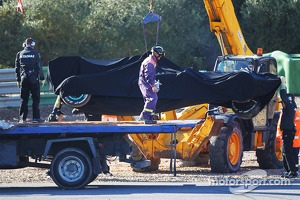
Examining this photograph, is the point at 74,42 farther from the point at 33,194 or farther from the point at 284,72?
the point at 33,194

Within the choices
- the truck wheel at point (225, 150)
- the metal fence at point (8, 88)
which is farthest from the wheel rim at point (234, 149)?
the metal fence at point (8, 88)

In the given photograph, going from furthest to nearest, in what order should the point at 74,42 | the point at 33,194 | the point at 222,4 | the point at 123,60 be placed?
1. the point at 74,42
2. the point at 222,4
3. the point at 123,60
4. the point at 33,194

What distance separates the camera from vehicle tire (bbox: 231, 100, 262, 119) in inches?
691

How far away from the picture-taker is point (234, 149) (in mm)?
18297

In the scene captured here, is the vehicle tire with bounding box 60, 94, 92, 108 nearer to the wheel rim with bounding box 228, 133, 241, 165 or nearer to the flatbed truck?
the flatbed truck

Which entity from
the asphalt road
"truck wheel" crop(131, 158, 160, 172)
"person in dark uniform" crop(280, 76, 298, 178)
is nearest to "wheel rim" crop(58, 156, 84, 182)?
the asphalt road

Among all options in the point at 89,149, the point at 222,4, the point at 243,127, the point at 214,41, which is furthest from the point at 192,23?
the point at 89,149

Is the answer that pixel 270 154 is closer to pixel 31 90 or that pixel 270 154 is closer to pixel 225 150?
pixel 225 150

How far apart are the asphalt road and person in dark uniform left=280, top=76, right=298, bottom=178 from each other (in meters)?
1.06

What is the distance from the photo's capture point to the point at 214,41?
106 ft

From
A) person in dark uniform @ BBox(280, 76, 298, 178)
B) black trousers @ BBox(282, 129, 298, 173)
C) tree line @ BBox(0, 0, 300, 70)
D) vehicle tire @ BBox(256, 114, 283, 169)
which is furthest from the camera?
tree line @ BBox(0, 0, 300, 70)

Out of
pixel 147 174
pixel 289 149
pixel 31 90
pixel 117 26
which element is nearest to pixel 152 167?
pixel 147 174

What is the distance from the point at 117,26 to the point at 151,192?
15364mm

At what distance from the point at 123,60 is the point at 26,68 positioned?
215 centimetres
